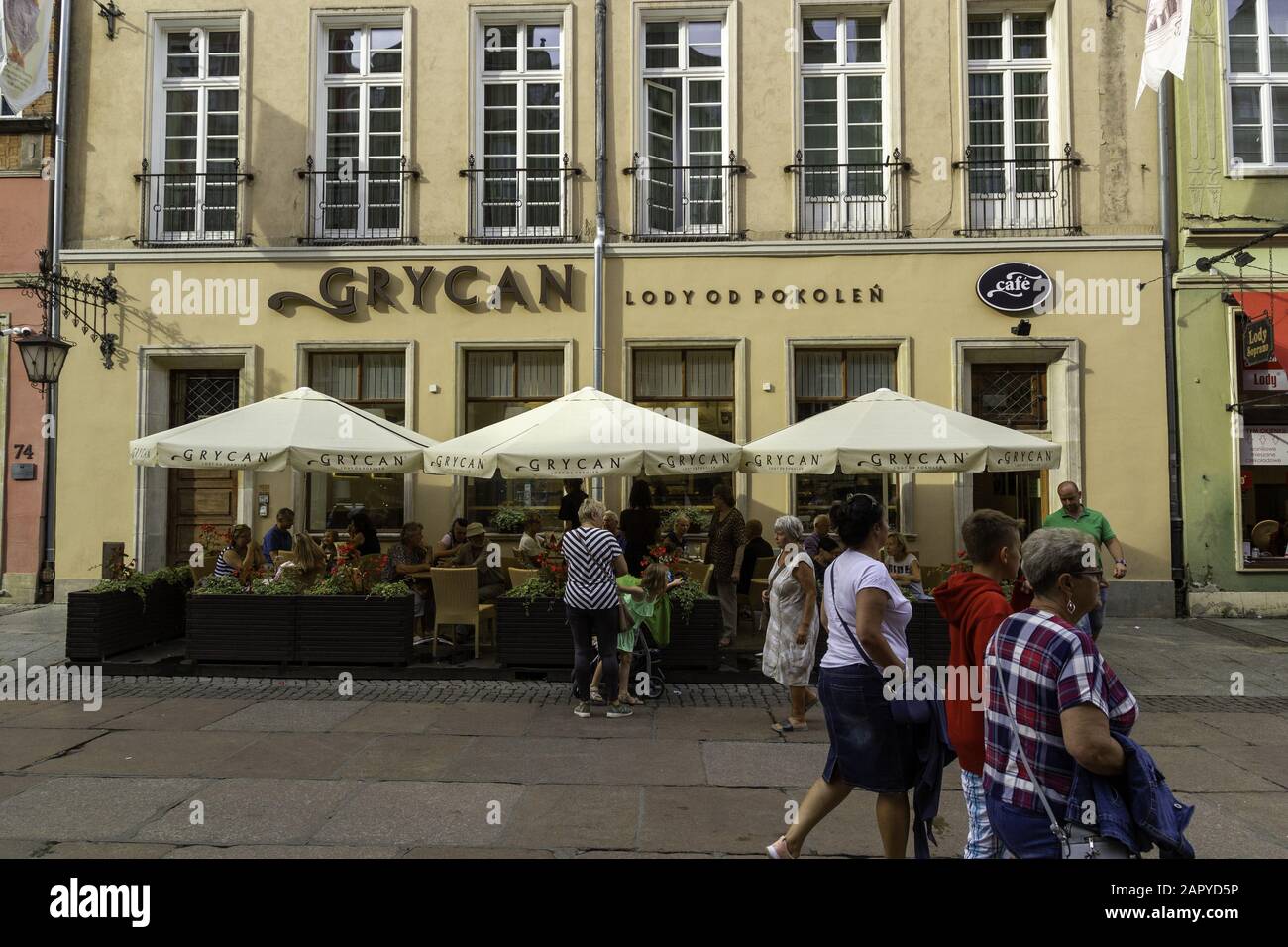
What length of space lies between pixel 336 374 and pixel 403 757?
841cm

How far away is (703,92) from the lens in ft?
43.5

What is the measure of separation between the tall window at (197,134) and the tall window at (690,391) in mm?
6609

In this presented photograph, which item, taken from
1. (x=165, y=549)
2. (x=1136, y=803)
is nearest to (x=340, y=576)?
(x=165, y=549)

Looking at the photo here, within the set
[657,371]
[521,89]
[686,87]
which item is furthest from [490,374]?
[686,87]

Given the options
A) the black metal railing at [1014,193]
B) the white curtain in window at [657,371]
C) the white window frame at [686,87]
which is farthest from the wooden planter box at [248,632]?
the black metal railing at [1014,193]

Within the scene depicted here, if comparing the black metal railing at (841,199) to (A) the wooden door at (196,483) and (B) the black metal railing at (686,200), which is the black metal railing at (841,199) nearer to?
(B) the black metal railing at (686,200)

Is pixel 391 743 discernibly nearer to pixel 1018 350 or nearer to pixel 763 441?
pixel 763 441

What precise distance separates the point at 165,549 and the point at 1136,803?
13.8m

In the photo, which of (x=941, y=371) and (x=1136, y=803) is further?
(x=941, y=371)

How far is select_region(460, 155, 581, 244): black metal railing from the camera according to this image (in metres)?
→ 13.0

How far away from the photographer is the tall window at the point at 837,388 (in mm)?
12750

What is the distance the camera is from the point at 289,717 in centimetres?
711

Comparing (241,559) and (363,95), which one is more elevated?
(363,95)

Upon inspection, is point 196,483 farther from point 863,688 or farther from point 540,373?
point 863,688
